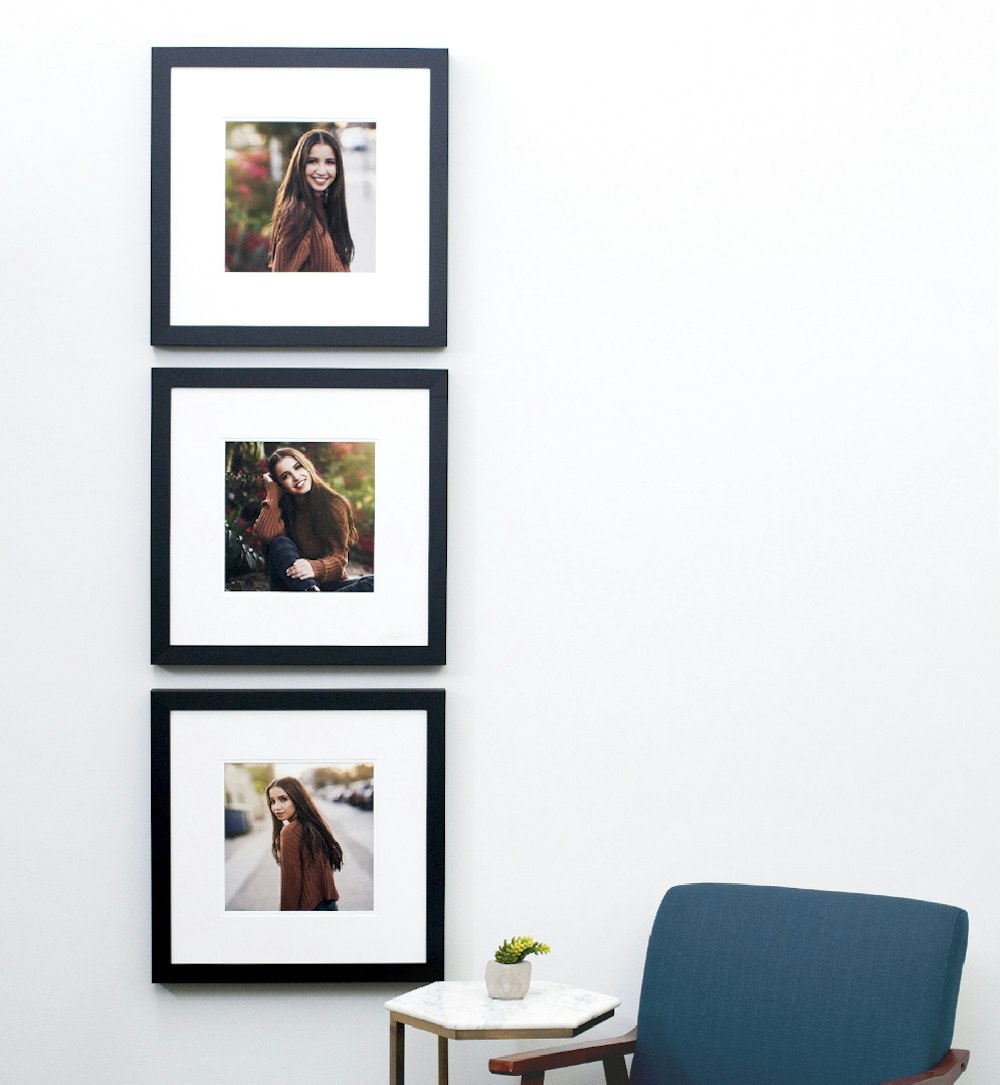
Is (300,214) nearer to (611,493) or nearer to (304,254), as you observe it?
(304,254)

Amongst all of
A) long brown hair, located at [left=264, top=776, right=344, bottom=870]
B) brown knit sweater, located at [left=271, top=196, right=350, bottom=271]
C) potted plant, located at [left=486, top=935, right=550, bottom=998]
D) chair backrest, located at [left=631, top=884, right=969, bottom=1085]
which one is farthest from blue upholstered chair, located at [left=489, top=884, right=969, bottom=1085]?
brown knit sweater, located at [left=271, top=196, right=350, bottom=271]

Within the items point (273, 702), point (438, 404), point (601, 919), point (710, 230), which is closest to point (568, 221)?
point (710, 230)

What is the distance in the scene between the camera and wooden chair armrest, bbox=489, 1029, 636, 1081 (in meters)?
1.80

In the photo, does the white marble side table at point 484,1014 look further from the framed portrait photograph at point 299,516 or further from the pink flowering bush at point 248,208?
the pink flowering bush at point 248,208

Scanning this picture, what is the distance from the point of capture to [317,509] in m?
2.18

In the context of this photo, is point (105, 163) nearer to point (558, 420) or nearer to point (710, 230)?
point (558, 420)

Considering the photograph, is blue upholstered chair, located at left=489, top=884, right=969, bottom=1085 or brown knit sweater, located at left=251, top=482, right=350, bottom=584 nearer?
blue upholstered chair, located at left=489, top=884, right=969, bottom=1085

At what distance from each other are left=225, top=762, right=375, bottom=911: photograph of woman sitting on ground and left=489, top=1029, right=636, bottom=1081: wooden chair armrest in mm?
457

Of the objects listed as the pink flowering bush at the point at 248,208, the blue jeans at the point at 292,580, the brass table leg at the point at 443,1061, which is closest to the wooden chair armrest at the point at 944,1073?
the brass table leg at the point at 443,1061

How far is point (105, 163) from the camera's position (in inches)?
87.4

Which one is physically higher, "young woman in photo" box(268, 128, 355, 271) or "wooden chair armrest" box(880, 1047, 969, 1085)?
"young woman in photo" box(268, 128, 355, 271)

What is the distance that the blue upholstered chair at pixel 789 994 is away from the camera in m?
1.86

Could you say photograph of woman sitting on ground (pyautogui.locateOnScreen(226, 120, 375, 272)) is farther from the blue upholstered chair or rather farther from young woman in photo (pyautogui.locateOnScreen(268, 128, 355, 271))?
the blue upholstered chair

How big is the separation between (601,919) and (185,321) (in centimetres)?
136
